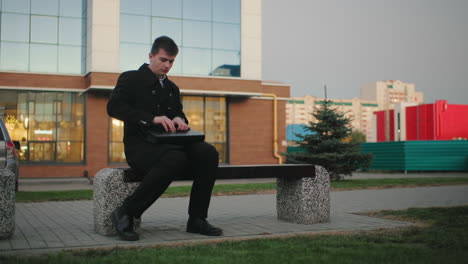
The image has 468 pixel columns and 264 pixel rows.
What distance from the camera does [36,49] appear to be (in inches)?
974

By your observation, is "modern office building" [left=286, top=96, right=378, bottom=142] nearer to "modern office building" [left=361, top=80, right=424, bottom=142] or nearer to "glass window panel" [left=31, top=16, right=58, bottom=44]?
"modern office building" [left=361, top=80, right=424, bottom=142]

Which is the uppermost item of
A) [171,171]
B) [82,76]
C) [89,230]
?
[82,76]

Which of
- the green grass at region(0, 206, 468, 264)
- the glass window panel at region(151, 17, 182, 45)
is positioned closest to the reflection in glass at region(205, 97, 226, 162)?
the glass window panel at region(151, 17, 182, 45)

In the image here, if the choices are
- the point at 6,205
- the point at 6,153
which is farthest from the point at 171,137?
the point at 6,153

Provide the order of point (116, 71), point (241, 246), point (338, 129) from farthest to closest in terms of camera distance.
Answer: point (116, 71)
point (338, 129)
point (241, 246)

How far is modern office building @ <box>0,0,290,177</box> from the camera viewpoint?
24.3 metres

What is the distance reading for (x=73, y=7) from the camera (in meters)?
25.5

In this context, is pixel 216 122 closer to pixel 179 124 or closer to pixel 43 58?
pixel 43 58

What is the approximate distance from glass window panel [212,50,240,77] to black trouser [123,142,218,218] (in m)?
21.0

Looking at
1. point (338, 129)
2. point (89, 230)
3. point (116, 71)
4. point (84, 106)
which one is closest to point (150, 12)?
point (116, 71)

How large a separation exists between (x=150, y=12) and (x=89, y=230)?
2083 cm

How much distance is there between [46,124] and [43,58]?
3335mm

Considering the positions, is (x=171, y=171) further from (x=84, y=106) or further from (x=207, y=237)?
(x=84, y=106)

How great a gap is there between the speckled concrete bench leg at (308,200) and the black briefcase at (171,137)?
1.77m
